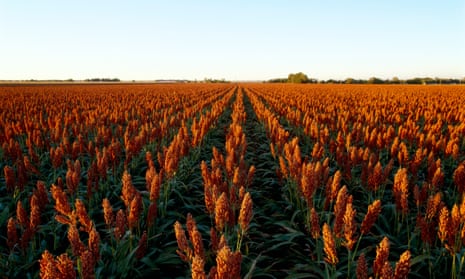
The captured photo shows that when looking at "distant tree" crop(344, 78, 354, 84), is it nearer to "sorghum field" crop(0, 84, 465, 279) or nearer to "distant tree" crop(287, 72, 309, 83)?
"distant tree" crop(287, 72, 309, 83)

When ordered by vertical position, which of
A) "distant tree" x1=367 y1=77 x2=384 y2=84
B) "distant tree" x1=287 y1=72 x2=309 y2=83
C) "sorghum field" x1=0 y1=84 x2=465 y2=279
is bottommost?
"sorghum field" x1=0 y1=84 x2=465 y2=279

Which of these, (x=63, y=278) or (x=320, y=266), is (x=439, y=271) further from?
(x=63, y=278)

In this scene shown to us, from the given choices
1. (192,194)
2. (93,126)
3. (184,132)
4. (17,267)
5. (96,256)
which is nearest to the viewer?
(96,256)

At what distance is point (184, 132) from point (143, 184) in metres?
1.13

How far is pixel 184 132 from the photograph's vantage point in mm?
5766

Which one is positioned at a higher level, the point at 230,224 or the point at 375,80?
the point at 375,80

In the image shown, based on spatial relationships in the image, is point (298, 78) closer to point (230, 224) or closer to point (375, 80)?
point (375, 80)

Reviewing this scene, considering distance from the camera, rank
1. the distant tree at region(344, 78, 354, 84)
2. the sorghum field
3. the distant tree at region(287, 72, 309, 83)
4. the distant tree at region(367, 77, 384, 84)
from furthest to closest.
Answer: the distant tree at region(287, 72, 309, 83)
the distant tree at region(344, 78, 354, 84)
the distant tree at region(367, 77, 384, 84)
the sorghum field

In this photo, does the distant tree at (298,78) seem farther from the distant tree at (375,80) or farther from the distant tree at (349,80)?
the distant tree at (375,80)

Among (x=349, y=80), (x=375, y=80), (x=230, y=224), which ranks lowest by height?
(x=230, y=224)

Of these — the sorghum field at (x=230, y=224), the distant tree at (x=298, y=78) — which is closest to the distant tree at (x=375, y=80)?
the distant tree at (x=298, y=78)

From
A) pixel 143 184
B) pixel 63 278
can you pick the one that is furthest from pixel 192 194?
pixel 63 278

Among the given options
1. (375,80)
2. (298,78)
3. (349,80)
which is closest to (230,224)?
(375,80)

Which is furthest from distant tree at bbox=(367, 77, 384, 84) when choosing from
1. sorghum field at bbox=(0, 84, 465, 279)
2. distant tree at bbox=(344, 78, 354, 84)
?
sorghum field at bbox=(0, 84, 465, 279)
